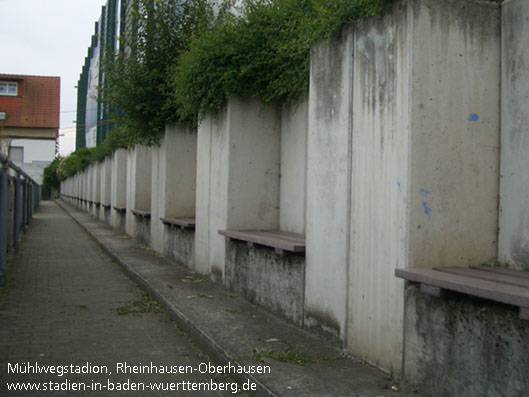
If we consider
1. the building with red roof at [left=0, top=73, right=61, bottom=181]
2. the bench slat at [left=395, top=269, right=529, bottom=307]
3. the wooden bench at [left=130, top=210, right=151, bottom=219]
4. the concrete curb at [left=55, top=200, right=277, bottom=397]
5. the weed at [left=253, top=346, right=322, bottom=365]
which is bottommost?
the concrete curb at [left=55, top=200, right=277, bottom=397]

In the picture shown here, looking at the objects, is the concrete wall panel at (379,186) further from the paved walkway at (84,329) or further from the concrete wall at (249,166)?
the concrete wall at (249,166)

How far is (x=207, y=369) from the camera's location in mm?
4949

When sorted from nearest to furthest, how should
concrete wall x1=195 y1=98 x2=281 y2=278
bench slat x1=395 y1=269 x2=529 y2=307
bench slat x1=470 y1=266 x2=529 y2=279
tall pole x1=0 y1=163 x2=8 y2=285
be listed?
bench slat x1=395 y1=269 x2=529 y2=307 < bench slat x1=470 y1=266 x2=529 y2=279 < concrete wall x1=195 y1=98 x2=281 y2=278 < tall pole x1=0 y1=163 x2=8 y2=285

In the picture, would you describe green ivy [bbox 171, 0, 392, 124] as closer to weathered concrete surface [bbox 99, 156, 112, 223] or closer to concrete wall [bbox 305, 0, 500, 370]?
concrete wall [bbox 305, 0, 500, 370]

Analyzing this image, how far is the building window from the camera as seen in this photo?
4962 cm

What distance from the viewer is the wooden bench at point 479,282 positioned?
3.12 metres

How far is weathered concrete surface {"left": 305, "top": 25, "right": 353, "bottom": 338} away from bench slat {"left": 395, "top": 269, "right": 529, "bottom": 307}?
1.12 metres

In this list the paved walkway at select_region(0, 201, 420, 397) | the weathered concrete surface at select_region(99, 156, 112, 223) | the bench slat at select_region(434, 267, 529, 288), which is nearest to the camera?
the bench slat at select_region(434, 267, 529, 288)

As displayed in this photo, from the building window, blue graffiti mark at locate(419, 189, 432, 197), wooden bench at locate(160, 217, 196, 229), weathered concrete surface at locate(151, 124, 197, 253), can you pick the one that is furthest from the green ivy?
the building window

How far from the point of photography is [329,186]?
5277mm

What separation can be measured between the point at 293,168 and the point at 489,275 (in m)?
4.02

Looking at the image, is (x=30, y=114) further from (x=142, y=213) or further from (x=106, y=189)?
(x=142, y=213)

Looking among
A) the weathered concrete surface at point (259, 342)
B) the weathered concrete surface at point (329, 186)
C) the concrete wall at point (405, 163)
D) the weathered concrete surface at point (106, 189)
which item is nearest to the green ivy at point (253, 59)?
the weathered concrete surface at point (329, 186)

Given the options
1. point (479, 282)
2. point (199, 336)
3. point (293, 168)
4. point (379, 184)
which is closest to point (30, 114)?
point (293, 168)
